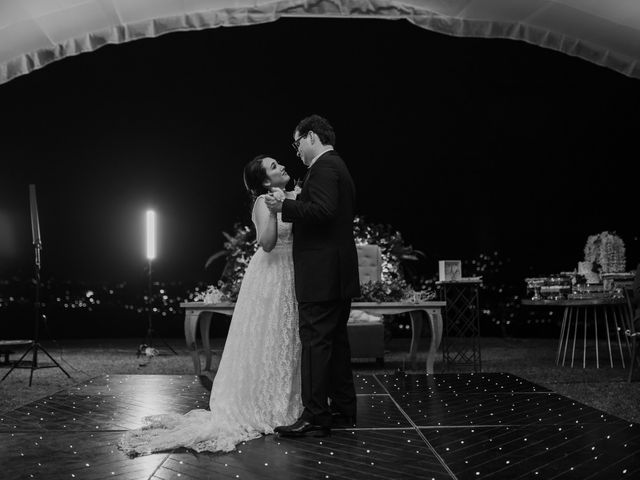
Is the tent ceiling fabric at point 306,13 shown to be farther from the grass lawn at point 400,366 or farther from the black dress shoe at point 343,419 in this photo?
the black dress shoe at point 343,419

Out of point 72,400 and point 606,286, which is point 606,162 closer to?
point 606,286

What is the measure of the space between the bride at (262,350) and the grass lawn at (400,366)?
194 centimetres

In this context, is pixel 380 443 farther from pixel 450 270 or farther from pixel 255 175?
pixel 450 270

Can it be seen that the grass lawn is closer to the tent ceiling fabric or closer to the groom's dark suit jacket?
the groom's dark suit jacket

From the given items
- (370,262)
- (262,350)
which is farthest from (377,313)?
(262,350)

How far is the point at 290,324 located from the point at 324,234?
632mm

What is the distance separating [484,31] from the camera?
15.3 ft

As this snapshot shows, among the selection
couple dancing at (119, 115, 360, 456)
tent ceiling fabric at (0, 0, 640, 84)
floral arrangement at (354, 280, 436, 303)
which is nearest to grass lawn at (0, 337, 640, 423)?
floral arrangement at (354, 280, 436, 303)

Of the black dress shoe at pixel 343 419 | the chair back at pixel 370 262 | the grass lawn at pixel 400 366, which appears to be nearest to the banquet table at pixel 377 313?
the grass lawn at pixel 400 366

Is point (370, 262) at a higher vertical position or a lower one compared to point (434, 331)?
higher

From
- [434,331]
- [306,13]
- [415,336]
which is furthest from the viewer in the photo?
[415,336]

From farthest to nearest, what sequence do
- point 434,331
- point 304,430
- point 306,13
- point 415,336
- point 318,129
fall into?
point 415,336, point 434,331, point 306,13, point 318,129, point 304,430

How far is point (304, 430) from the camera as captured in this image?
140 inches

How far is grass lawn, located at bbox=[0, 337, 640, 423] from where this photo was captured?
5188 mm
